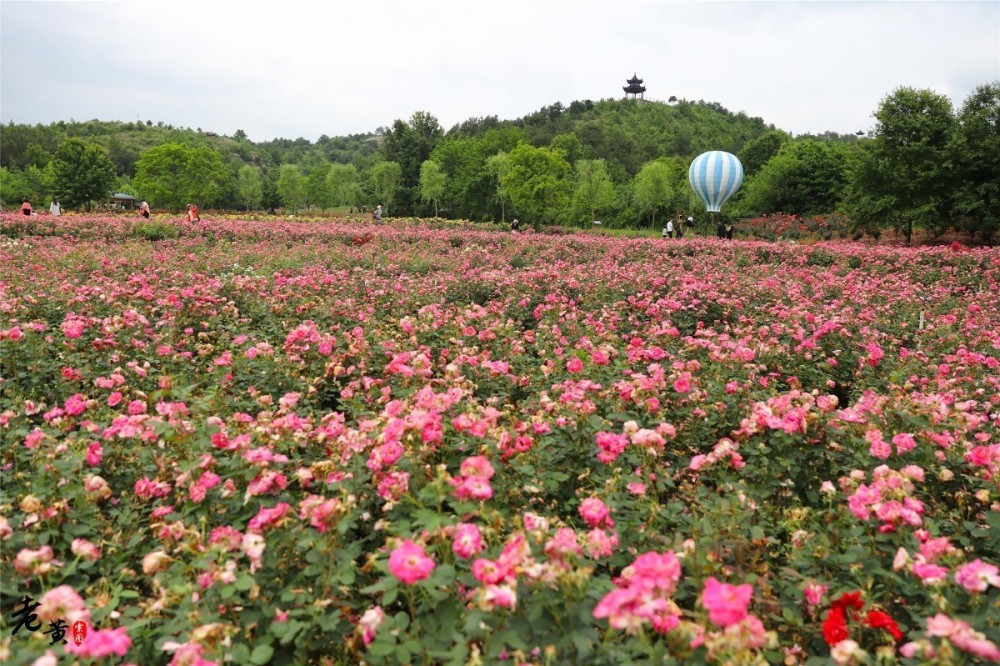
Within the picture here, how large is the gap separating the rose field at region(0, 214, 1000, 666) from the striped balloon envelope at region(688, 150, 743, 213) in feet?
88.9

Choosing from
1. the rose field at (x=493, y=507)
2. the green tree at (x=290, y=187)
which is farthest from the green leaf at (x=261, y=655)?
the green tree at (x=290, y=187)

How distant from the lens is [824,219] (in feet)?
107

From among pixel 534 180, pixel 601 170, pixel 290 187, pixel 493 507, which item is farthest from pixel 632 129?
pixel 493 507

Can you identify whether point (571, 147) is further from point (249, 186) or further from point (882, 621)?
point (882, 621)

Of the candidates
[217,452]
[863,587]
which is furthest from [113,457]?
[863,587]

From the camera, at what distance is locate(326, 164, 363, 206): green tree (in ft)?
220

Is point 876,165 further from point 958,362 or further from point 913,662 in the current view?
point 913,662

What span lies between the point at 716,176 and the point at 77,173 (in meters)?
53.5

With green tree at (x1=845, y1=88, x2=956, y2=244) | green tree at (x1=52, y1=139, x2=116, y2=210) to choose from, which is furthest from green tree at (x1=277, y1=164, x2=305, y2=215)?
green tree at (x1=845, y1=88, x2=956, y2=244)

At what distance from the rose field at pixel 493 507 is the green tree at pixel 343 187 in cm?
6508

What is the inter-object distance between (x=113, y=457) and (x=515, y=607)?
7.77 feet

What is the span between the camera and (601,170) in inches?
1927

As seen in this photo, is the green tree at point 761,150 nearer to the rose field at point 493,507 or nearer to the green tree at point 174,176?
the green tree at point 174,176

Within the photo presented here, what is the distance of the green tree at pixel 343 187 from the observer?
6700cm
